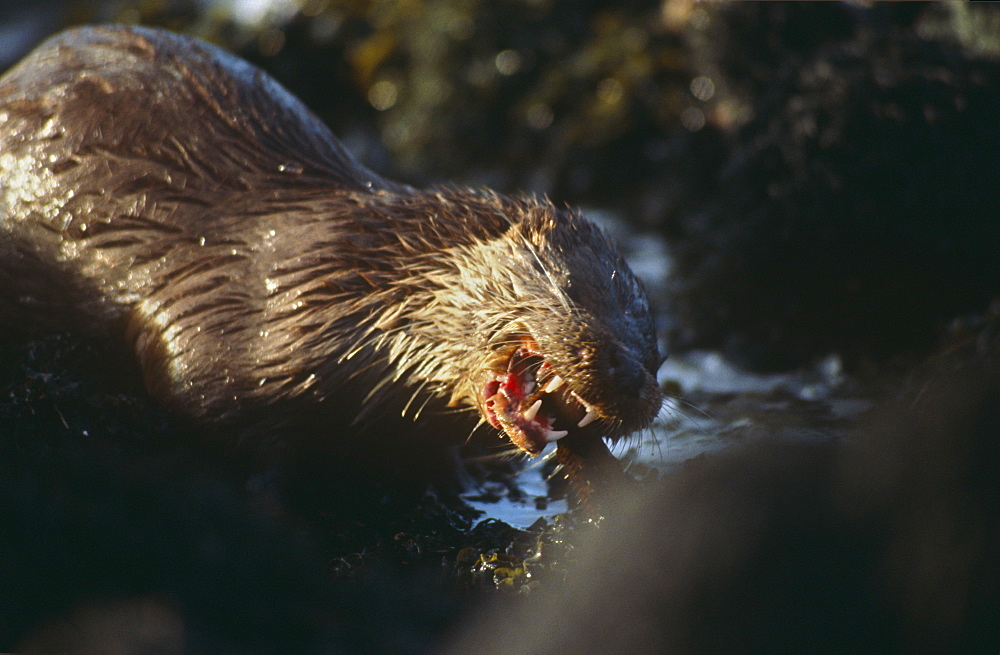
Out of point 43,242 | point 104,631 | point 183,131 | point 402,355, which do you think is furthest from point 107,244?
point 104,631

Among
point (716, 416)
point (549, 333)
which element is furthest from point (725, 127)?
point (549, 333)

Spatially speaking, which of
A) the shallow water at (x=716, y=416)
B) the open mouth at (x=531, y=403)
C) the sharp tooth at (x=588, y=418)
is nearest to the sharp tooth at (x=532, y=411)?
the open mouth at (x=531, y=403)

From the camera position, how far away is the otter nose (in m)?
2.56

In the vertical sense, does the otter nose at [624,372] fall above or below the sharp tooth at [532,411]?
above

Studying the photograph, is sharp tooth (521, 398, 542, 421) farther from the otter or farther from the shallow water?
the shallow water

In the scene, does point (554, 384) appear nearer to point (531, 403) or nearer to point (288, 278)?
point (531, 403)

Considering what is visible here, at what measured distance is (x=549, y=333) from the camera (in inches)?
104

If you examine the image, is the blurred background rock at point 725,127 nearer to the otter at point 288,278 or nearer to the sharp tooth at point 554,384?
the otter at point 288,278

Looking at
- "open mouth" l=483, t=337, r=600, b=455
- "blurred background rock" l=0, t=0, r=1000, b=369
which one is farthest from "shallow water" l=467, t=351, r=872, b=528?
"open mouth" l=483, t=337, r=600, b=455

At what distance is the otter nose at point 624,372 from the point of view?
2557 mm

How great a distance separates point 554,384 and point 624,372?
0.20m

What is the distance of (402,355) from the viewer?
2.92 m

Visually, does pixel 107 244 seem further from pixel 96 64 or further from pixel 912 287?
pixel 912 287

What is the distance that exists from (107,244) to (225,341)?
1.89 feet
